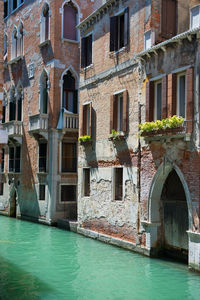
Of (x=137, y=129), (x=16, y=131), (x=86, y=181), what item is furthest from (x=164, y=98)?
(x=16, y=131)

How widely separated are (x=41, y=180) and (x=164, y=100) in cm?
919

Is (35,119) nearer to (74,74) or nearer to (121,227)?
(74,74)

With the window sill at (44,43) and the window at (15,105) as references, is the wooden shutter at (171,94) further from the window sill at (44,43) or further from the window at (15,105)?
the window at (15,105)

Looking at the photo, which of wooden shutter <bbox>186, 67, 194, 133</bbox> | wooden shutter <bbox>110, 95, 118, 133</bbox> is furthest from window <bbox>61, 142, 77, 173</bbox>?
wooden shutter <bbox>186, 67, 194, 133</bbox>

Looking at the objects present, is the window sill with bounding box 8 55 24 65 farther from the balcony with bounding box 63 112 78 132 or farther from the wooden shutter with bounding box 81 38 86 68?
the wooden shutter with bounding box 81 38 86 68

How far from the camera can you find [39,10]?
62.2ft

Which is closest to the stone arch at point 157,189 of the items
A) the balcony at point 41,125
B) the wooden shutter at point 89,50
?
the wooden shutter at point 89,50

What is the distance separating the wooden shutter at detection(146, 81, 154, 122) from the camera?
11.1m

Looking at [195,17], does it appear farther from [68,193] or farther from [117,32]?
[68,193]

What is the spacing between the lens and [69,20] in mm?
18062

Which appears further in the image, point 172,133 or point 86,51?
point 86,51

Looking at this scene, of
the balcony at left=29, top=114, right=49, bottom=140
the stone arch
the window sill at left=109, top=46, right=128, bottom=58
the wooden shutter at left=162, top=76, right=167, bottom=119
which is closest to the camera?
the wooden shutter at left=162, top=76, right=167, bottom=119

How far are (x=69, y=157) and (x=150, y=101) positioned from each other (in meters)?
7.45

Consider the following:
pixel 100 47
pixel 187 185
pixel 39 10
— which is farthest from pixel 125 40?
pixel 39 10
